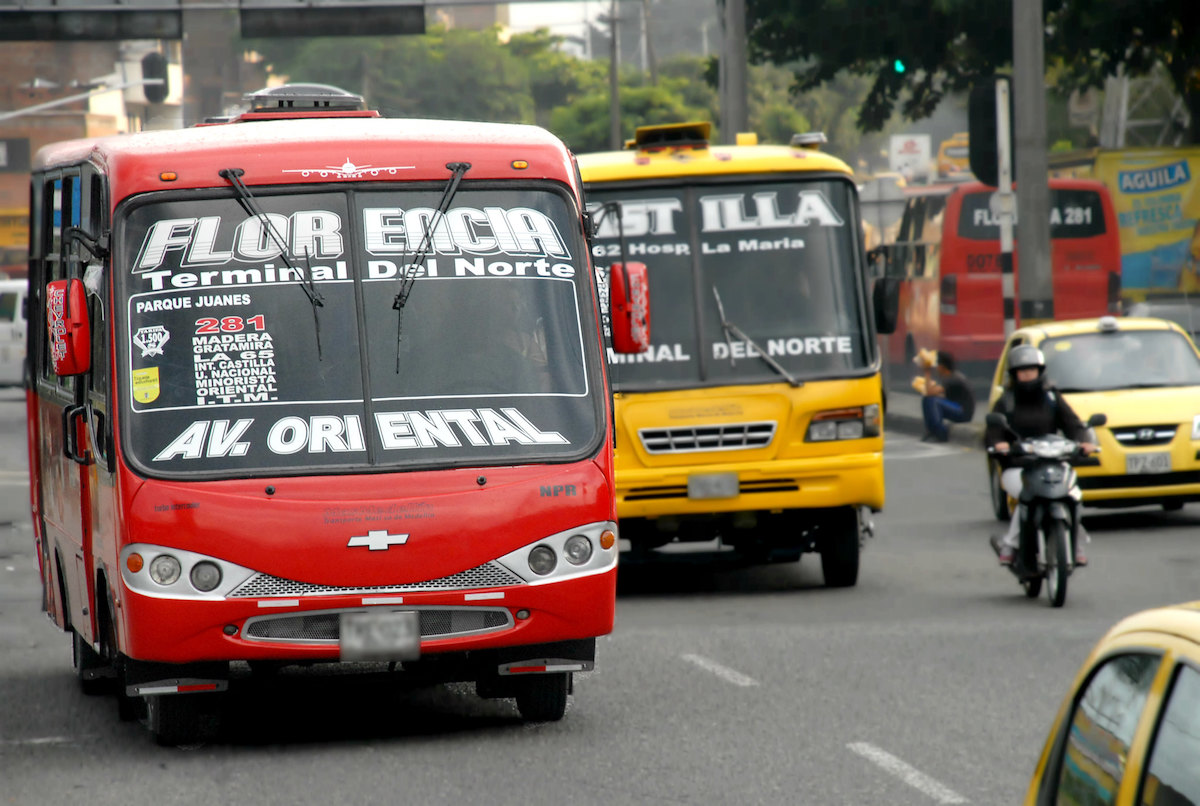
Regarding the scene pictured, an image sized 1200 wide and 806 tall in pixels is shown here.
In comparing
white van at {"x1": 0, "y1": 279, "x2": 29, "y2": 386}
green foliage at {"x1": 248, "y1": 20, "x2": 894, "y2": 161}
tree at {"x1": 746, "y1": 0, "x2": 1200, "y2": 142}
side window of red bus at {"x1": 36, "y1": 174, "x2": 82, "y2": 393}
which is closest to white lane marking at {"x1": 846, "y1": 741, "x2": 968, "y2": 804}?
side window of red bus at {"x1": 36, "y1": 174, "x2": 82, "y2": 393}

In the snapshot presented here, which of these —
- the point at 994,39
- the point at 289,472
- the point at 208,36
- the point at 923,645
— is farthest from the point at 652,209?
the point at 208,36

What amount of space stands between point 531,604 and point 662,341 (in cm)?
511

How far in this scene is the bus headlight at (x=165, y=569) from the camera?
26.0 feet

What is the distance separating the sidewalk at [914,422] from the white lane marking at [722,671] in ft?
41.5

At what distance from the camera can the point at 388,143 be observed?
8.70 metres

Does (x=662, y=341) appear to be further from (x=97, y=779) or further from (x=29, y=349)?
(x=97, y=779)

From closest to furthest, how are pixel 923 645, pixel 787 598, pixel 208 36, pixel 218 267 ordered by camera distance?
pixel 218 267 → pixel 923 645 → pixel 787 598 → pixel 208 36

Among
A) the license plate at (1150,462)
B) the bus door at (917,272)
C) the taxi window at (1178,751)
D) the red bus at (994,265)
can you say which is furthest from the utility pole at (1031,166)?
the taxi window at (1178,751)

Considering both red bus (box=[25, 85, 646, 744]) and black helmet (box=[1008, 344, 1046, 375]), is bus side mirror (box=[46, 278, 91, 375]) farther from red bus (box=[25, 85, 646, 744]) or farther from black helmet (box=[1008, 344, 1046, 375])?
black helmet (box=[1008, 344, 1046, 375])

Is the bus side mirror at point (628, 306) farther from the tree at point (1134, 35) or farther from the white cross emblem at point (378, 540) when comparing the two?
the tree at point (1134, 35)

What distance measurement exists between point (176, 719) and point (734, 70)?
23.1 meters

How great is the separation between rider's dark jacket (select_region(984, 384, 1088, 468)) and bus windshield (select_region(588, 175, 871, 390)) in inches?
37.2

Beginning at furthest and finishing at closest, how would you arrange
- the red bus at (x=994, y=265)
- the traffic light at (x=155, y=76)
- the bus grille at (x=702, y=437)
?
the traffic light at (x=155, y=76) < the red bus at (x=994, y=265) < the bus grille at (x=702, y=437)

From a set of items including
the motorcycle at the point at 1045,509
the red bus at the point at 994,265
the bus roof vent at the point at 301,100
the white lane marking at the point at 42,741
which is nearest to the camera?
the white lane marking at the point at 42,741
